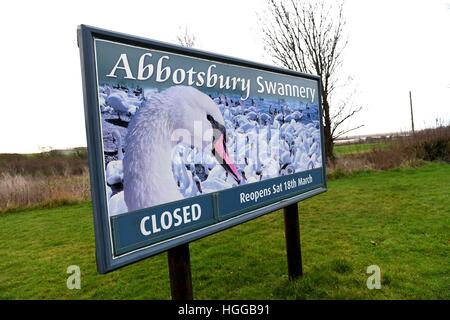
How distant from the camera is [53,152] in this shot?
22.0 meters

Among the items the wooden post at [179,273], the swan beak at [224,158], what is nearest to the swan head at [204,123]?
the swan beak at [224,158]

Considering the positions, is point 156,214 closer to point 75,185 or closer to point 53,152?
point 75,185

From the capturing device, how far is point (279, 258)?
5098mm

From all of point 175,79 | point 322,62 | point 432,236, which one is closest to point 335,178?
point 322,62

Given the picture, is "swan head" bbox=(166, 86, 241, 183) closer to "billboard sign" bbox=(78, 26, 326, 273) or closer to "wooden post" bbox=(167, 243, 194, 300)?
"billboard sign" bbox=(78, 26, 326, 273)

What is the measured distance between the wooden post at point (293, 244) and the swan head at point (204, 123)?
Result: 4.74ft

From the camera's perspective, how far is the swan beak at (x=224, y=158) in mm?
2760

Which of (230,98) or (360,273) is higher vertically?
(230,98)

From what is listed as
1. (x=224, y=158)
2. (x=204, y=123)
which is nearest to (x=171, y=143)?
(x=204, y=123)

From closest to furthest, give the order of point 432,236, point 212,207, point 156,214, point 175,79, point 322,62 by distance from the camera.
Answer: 1. point 156,214
2. point 175,79
3. point 212,207
4. point 432,236
5. point 322,62

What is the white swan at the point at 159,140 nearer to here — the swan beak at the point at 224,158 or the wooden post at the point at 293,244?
the swan beak at the point at 224,158

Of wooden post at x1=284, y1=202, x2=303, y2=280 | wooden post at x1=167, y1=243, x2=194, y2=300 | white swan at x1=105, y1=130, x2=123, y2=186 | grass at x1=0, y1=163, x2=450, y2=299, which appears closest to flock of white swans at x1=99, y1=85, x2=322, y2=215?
white swan at x1=105, y1=130, x2=123, y2=186
